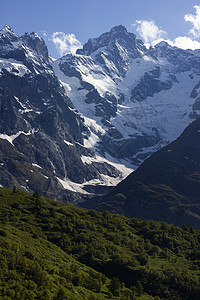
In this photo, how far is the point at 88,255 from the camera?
11788 cm

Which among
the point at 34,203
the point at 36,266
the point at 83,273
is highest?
the point at 34,203

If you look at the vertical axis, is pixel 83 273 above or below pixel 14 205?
below

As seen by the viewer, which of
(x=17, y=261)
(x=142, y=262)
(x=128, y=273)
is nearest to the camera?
(x=17, y=261)

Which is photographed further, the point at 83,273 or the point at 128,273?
the point at 128,273

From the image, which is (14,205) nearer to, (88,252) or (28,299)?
(88,252)

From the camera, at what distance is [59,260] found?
102 meters

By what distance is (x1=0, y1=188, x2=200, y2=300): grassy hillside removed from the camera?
78.9m

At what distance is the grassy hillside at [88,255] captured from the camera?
78.9 meters

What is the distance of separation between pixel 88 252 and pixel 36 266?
38348 mm

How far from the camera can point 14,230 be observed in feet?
369

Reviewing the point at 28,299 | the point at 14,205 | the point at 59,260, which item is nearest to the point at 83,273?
the point at 59,260

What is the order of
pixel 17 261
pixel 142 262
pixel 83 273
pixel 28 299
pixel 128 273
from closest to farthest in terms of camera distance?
pixel 28 299 < pixel 17 261 < pixel 83 273 < pixel 128 273 < pixel 142 262

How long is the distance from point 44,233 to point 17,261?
43.2 m

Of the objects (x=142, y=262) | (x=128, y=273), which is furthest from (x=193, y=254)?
(x=128, y=273)
